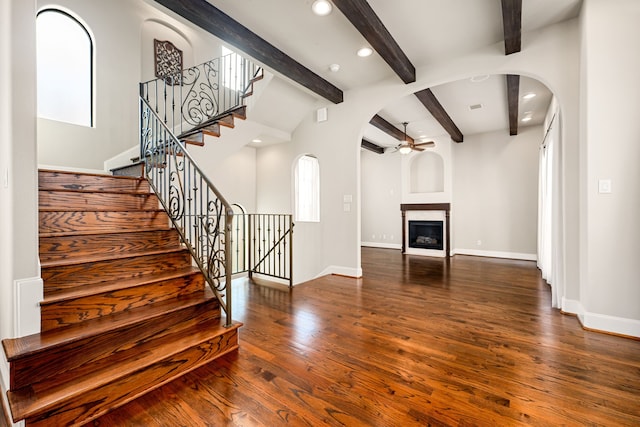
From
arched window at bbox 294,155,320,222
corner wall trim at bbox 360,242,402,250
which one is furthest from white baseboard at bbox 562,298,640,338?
arched window at bbox 294,155,320,222

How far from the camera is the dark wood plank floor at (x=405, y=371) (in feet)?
4.93

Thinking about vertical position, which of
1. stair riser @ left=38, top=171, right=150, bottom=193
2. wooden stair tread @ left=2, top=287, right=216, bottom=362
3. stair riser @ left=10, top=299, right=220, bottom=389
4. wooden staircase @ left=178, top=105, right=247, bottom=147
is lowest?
stair riser @ left=10, top=299, right=220, bottom=389

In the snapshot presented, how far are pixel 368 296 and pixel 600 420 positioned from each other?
2291mm

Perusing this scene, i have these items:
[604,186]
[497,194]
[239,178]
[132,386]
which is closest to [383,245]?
[497,194]

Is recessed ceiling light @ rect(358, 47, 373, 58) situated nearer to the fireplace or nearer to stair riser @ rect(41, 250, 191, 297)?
stair riser @ rect(41, 250, 191, 297)

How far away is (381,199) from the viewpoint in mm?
8453

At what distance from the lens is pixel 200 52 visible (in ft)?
19.0

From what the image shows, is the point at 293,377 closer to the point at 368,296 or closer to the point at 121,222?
the point at 368,296

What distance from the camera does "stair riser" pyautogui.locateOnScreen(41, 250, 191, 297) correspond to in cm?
190

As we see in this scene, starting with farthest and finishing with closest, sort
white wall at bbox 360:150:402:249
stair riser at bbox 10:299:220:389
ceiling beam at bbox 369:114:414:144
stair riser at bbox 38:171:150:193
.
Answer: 1. white wall at bbox 360:150:402:249
2. ceiling beam at bbox 369:114:414:144
3. stair riser at bbox 38:171:150:193
4. stair riser at bbox 10:299:220:389

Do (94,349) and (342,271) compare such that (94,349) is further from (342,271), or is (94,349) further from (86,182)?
(342,271)

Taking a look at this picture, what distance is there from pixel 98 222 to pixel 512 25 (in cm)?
439

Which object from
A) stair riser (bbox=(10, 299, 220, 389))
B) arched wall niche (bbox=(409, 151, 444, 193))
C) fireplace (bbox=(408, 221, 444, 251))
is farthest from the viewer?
arched wall niche (bbox=(409, 151, 444, 193))

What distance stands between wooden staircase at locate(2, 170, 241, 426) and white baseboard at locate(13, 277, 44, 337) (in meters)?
0.04
